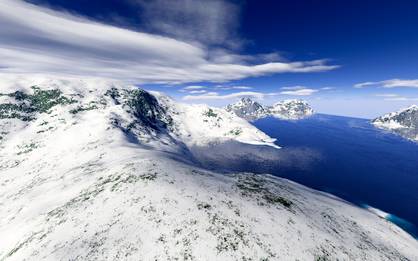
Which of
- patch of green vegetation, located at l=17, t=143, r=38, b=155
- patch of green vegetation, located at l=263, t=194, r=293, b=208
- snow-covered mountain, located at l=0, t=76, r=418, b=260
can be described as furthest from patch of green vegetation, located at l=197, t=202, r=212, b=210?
patch of green vegetation, located at l=17, t=143, r=38, b=155

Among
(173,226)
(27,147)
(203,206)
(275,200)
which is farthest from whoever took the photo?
(27,147)

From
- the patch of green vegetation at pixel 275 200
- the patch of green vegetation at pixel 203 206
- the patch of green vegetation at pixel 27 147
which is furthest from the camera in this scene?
the patch of green vegetation at pixel 27 147

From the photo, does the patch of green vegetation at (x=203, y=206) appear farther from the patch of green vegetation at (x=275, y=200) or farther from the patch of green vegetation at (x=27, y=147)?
the patch of green vegetation at (x=27, y=147)

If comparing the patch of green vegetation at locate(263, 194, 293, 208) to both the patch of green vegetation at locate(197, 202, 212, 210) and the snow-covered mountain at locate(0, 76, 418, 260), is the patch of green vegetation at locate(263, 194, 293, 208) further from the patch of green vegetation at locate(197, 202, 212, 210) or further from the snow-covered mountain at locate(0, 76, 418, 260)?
the patch of green vegetation at locate(197, 202, 212, 210)

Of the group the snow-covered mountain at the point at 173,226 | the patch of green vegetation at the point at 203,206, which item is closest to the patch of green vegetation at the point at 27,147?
the snow-covered mountain at the point at 173,226

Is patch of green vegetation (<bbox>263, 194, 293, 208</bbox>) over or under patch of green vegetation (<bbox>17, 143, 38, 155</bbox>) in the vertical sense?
over

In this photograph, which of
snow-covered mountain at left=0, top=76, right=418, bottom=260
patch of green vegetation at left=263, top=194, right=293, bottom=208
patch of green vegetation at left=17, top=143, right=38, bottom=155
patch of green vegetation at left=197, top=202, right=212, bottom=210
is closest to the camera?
snow-covered mountain at left=0, top=76, right=418, bottom=260

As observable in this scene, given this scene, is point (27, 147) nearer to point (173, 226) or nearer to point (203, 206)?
point (203, 206)

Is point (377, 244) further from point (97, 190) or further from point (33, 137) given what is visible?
point (33, 137)

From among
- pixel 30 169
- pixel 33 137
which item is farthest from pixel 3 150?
pixel 30 169

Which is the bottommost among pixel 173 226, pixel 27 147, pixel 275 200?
pixel 27 147

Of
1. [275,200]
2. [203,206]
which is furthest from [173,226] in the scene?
[275,200]
